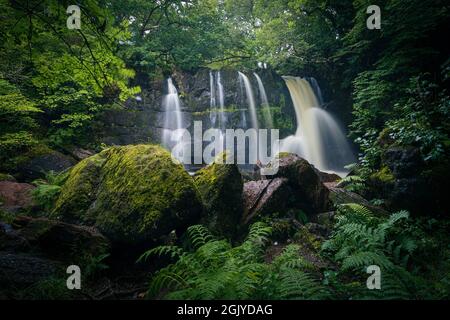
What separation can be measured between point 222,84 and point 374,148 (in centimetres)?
937

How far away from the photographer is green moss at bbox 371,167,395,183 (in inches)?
262

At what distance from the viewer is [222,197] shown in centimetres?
527

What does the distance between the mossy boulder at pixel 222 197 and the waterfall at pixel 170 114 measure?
27.6 ft

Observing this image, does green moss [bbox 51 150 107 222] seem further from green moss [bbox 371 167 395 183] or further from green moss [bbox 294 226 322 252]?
green moss [bbox 371 167 395 183]

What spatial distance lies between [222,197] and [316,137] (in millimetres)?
12164

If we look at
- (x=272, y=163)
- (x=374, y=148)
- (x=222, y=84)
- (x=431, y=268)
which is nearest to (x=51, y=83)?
(x=272, y=163)

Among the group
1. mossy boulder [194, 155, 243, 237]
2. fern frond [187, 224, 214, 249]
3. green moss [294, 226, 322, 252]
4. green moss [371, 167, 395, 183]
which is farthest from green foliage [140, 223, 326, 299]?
green moss [371, 167, 395, 183]

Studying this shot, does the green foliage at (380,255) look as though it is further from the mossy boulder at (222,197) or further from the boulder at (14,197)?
the boulder at (14,197)

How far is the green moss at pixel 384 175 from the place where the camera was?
6662 mm

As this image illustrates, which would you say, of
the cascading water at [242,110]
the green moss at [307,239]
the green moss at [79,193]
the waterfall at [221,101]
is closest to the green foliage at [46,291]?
the green moss at [79,193]

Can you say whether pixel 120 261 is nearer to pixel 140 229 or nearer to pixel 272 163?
pixel 140 229

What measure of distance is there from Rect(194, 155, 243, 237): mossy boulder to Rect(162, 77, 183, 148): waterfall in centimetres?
840

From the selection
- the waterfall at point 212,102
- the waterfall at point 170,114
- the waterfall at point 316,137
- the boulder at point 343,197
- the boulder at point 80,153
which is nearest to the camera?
the boulder at point 343,197

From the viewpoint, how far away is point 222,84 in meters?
15.0
